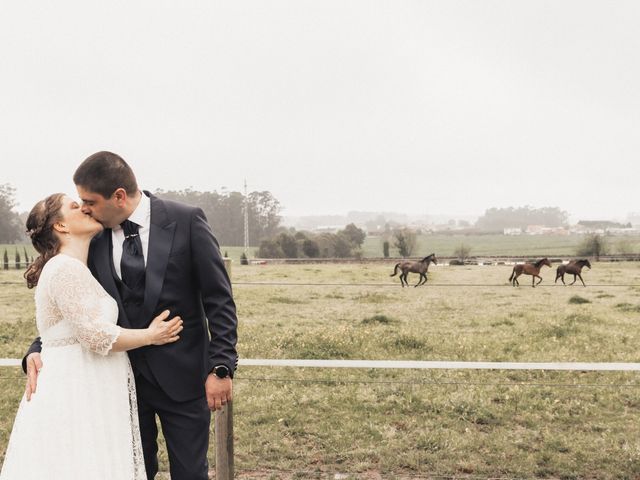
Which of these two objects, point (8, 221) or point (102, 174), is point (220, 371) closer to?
point (102, 174)

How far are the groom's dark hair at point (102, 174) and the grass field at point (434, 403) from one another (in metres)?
2.78

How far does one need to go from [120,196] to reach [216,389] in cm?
107

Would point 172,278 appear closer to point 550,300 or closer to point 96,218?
point 96,218

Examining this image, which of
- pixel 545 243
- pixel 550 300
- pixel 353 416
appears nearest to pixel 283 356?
pixel 353 416

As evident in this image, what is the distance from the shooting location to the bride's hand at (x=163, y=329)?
2951mm

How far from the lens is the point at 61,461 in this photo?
2.94 meters

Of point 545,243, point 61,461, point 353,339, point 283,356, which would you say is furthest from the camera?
point 545,243

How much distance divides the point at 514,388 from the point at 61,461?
6.84m

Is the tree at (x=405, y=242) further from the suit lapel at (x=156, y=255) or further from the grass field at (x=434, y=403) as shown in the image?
the suit lapel at (x=156, y=255)

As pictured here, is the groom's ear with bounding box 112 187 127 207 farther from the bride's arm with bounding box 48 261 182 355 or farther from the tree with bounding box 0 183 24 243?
the tree with bounding box 0 183 24 243

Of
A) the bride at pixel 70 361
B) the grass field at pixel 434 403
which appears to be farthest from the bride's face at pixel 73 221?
the grass field at pixel 434 403

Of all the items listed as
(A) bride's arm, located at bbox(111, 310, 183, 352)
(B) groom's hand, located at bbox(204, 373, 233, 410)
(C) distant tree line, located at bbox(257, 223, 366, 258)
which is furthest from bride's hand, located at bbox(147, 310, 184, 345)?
(C) distant tree line, located at bbox(257, 223, 366, 258)

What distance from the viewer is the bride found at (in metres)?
2.88

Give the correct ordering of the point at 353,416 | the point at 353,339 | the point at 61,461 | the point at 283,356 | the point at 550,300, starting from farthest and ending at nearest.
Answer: the point at 550,300, the point at 353,339, the point at 283,356, the point at 353,416, the point at 61,461
